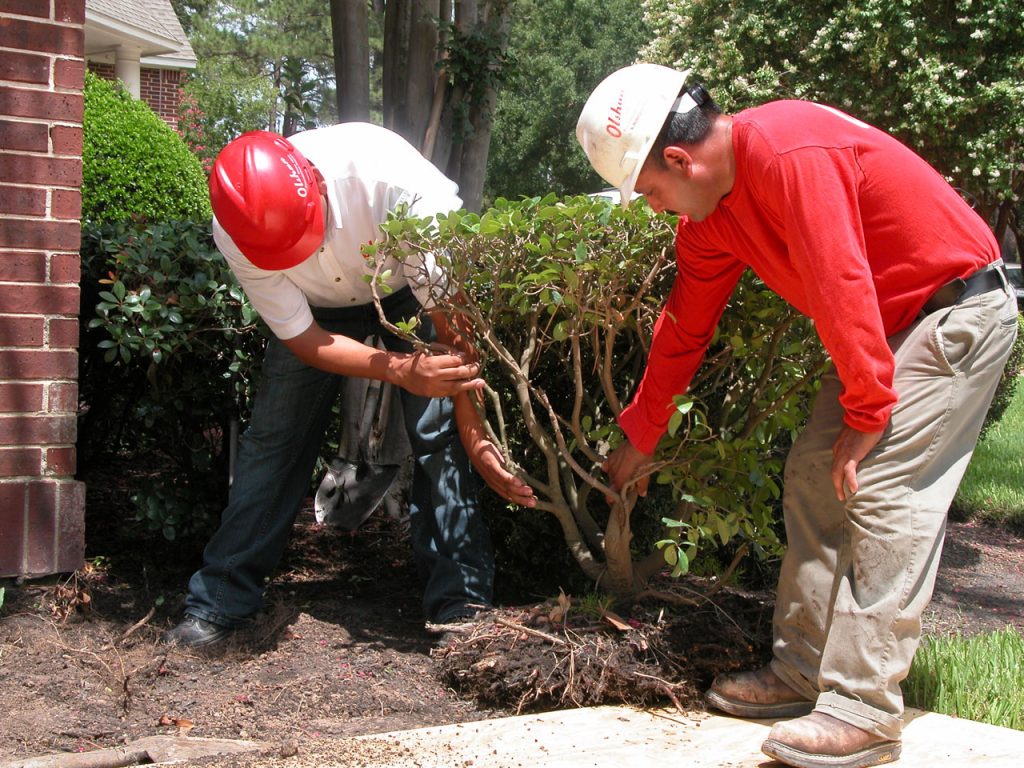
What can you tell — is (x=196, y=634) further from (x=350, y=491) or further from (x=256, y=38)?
(x=256, y=38)

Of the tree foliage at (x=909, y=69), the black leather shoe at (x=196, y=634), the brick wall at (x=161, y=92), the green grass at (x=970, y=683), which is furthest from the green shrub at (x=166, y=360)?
the brick wall at (x=161, y=92)

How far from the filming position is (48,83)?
11.8ft

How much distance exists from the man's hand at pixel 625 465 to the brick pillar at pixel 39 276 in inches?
76.8

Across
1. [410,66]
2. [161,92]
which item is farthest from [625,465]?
[161,92]

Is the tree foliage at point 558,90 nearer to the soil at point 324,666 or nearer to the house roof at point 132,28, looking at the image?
the house roof at point 132,28

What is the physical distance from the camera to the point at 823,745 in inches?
98.0

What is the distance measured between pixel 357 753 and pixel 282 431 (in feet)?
4.66

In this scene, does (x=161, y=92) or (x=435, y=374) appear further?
(x=161, y=92)

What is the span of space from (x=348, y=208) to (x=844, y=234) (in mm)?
1635

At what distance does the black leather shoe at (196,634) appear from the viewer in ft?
11.6

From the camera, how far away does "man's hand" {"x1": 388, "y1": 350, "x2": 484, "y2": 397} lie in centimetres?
321

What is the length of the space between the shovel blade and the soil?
2.18ft

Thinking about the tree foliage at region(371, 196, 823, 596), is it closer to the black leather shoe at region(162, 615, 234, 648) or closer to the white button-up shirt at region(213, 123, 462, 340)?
the white button-up shirt at region(213, 123, 462, 340)

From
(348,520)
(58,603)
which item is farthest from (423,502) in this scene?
(58,603)
